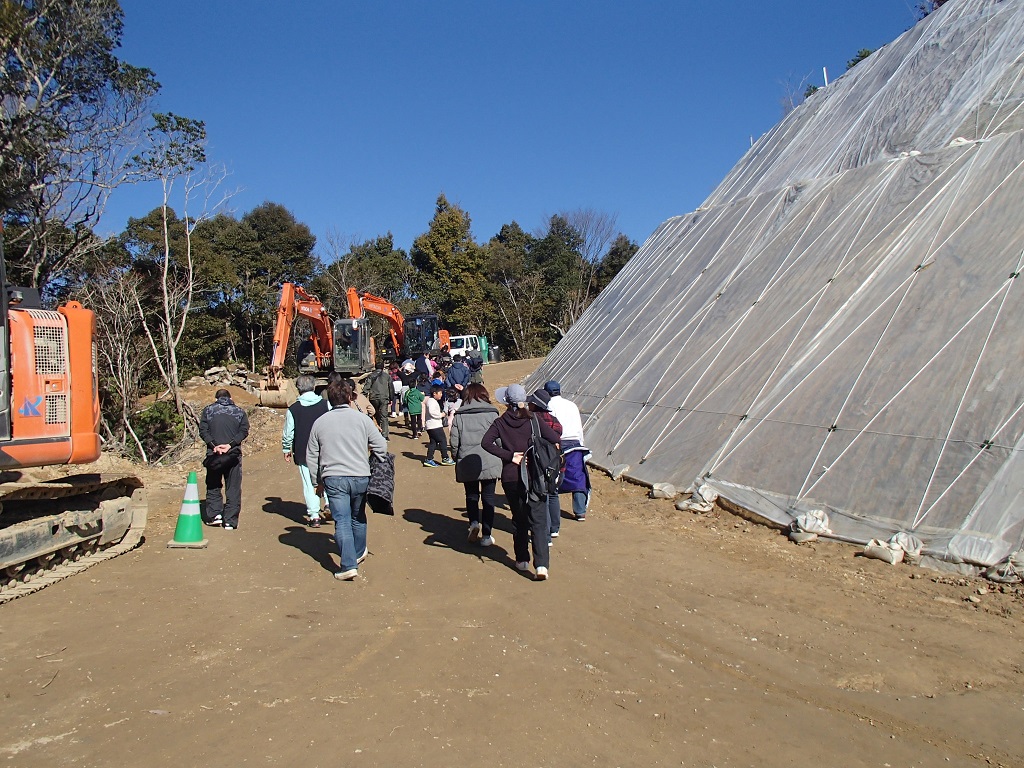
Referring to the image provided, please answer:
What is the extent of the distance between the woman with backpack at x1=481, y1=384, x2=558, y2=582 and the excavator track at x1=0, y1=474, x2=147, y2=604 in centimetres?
423

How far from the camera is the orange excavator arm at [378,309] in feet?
81.4

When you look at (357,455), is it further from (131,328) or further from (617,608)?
(131,328)

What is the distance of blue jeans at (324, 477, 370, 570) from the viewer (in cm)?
680

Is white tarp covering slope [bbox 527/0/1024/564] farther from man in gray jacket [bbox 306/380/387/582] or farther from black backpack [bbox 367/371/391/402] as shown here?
man in gray jacket [bbox 306/380/387/582]

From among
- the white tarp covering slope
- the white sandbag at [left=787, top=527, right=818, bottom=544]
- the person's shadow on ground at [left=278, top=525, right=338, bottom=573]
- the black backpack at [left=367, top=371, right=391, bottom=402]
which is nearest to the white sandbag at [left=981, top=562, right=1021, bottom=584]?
the white tarp covering slope

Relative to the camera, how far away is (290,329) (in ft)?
75.8

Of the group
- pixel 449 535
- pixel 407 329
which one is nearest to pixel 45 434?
pixel 449 535

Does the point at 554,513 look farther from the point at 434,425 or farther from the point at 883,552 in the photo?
the point at 434,425

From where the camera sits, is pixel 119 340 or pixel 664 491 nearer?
pixel 664 491

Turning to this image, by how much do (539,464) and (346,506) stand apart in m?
1.85

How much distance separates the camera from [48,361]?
6.59 meters

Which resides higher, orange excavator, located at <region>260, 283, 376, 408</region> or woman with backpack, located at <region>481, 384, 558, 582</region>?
orange excavator, located at <region>260, 283, 376, 408</region>

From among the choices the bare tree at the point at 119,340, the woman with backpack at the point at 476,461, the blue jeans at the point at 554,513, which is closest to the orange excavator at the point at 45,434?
the woman with backpack at the point at 476,461

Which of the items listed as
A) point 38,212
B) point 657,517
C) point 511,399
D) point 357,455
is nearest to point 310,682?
point 357,455
